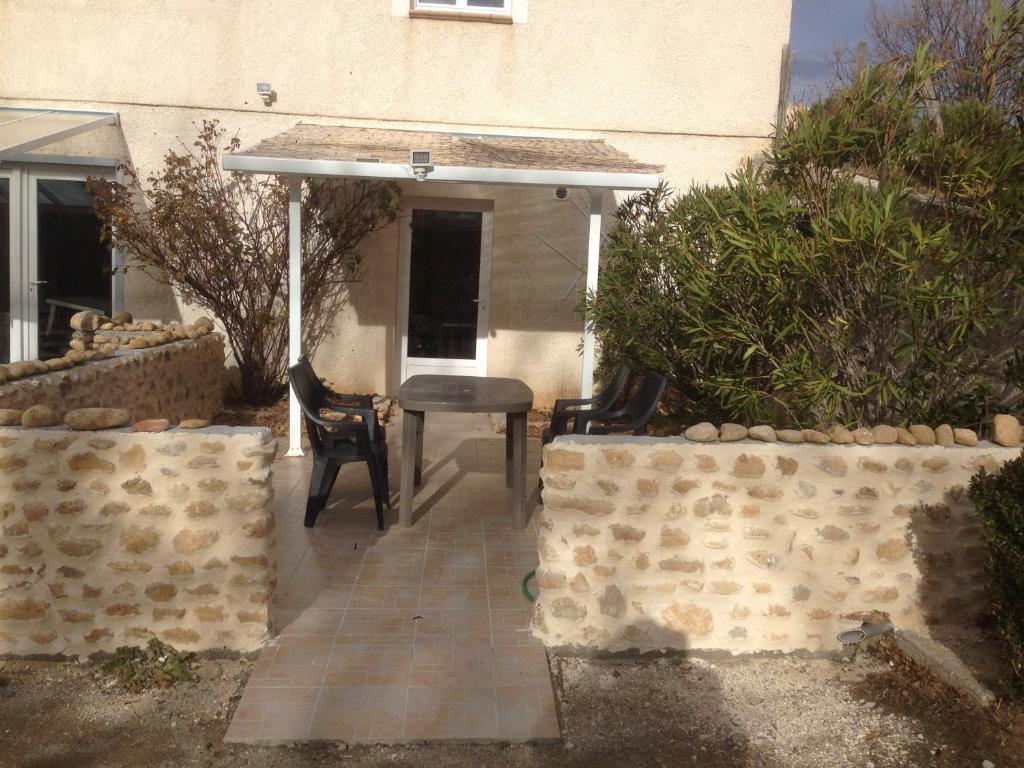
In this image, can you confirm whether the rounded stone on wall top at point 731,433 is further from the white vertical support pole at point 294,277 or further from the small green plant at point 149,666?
the white vertical support pole at point 294,277

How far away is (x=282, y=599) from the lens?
183 inches

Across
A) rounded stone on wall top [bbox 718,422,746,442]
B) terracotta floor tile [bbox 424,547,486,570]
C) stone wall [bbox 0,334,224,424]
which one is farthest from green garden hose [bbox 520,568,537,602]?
stone wall [bbox 0,334,224,424]

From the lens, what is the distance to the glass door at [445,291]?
34.9 feet

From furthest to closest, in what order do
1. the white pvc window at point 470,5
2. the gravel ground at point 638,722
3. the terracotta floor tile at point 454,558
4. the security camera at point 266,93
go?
the white pvc window at point 470,5 < the security camera at point 266,93 < the terracotta floor tile at point 454,558 < the gravel ground at point 638,722

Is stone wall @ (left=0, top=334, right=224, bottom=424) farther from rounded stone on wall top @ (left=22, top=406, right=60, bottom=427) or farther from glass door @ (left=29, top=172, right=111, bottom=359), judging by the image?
glass door @ (left=29, top=172, right=111, bottom=359)

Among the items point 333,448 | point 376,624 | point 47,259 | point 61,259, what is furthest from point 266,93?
point 376,624

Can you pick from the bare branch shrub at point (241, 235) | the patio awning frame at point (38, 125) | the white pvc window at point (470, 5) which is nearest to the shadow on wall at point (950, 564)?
the bare branch shrub at point (241, 235)

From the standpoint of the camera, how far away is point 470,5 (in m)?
9.84

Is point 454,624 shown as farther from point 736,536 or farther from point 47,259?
point 47,259

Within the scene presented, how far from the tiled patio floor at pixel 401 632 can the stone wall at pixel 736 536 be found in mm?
434

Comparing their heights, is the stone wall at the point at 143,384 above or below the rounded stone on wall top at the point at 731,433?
below

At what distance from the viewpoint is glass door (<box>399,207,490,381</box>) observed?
34.9 feet

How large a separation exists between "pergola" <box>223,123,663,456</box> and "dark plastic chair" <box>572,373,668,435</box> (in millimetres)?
1389

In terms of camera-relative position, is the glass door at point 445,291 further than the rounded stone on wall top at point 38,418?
Yes
